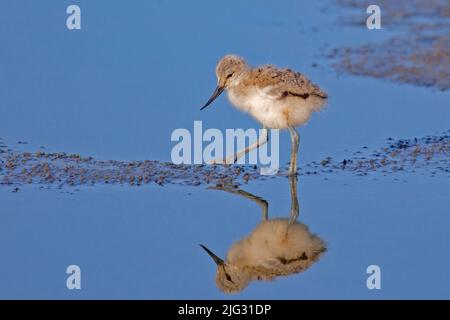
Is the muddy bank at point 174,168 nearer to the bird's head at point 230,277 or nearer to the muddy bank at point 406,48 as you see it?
the bird's head at point 230,277

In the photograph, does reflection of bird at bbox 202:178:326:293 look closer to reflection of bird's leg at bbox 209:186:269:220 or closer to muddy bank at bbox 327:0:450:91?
reflection of bird's leg at bbox 209:186:269:220

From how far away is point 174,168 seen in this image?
729 cm

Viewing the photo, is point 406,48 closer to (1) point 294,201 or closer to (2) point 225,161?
(2) point 225,161

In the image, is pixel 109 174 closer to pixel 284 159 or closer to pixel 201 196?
pixel 201 196

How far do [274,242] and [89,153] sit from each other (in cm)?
180

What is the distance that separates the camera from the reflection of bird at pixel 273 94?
23.3ft

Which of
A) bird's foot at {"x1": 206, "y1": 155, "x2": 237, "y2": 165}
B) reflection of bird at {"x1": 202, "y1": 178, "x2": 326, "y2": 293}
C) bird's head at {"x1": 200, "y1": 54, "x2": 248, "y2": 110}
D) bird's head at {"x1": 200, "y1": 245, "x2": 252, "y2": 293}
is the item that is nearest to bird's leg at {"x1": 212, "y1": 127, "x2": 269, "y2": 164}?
bird's foot at {"x1": 206, "y1": 155, "x2": 237, "y2": 165}

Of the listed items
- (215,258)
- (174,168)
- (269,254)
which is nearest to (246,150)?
(174,168)

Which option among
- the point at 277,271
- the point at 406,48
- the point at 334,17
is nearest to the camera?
the point at 277,271

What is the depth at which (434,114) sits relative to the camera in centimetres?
823

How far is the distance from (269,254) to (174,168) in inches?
54.4

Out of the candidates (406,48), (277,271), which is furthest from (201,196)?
(406,48)

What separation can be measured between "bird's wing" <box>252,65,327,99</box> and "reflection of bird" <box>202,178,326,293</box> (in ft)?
3.03

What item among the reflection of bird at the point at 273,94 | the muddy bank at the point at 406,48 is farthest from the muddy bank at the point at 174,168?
the muddy bank at the point at 406,48
